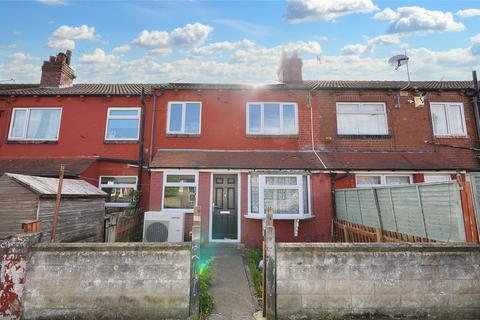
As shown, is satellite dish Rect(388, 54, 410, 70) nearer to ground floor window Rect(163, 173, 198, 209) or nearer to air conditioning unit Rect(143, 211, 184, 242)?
ground floor window Rect(163, 173, 198, 209)

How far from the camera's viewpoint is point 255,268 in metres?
6.90

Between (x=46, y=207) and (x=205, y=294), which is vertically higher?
(x=46, y=207)

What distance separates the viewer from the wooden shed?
232 inches

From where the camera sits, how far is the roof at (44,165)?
10.1 metres

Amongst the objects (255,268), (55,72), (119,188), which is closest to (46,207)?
(119,188)

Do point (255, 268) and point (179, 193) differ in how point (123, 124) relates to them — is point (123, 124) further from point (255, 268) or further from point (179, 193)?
point (255, 268)

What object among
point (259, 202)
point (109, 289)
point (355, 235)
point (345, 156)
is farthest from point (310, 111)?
point (109, 289)

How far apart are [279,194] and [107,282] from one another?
6606 millimetres

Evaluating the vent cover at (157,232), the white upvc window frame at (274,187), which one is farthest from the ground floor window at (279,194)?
the vent cover at (157,232)

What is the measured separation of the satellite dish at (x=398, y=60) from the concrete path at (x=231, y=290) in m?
Result: 12.0

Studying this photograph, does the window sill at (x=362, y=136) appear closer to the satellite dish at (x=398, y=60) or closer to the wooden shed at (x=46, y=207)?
the satellite dish at (x=398, y=60)

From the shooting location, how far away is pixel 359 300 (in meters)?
4.53

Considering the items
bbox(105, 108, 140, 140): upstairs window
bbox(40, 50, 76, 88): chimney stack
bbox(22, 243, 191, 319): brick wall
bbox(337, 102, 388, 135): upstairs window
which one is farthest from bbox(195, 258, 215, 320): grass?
bbox(40, 50, 76, 88): chimney stack

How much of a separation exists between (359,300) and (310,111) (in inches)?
336
